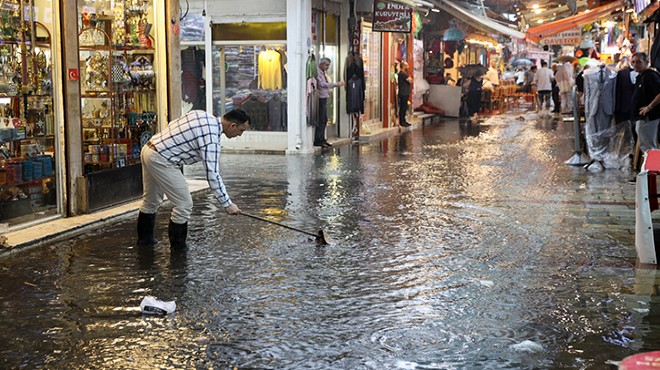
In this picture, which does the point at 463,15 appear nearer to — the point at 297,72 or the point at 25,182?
the point at 297,72

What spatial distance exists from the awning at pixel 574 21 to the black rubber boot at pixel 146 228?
19694 millimetres

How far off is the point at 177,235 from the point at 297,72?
412 inches

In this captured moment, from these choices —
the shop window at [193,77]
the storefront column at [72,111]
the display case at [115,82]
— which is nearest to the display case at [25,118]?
the storefront column at [72,111]

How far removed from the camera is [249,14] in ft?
64.3

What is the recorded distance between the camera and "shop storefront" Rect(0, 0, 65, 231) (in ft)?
33.0

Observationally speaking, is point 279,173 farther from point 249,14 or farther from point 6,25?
point 6,25

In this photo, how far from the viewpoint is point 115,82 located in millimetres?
12242

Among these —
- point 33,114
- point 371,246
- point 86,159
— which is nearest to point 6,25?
point 33,114

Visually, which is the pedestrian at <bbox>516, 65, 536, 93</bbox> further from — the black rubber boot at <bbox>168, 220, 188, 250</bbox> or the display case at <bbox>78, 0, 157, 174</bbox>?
the black rubber boot at <bbox>168, 220, 188, 250</bbox>

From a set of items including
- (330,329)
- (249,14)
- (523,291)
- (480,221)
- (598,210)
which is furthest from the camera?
(249,14)

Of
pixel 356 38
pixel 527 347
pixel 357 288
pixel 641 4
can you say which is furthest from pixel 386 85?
pixel 527 347

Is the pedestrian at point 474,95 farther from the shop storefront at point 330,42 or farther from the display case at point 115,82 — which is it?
the display case at point 115,82

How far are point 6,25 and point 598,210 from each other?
741 centimetres

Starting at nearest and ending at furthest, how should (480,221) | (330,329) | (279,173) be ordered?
(330,329) → (480,221) → (279,173)
